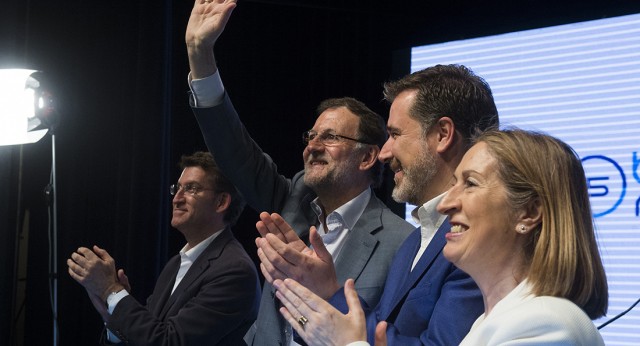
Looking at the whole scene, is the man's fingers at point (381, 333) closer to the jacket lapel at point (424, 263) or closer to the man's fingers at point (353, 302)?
the man's fingers at point (353, 302)

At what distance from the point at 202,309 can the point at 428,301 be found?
1468 millimetres

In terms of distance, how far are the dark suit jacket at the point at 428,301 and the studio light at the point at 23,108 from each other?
2260 mm

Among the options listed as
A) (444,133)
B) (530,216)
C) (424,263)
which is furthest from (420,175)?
(530,216)

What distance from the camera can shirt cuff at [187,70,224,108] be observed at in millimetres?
3000

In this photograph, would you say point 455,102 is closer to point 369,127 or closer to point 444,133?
point 444,133

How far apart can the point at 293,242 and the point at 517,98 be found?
2046mm

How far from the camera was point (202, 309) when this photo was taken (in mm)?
3473

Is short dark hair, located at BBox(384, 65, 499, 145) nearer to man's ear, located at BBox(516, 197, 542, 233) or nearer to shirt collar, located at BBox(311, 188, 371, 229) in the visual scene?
shirt collar, located at BBox(311, 188, 371, 229)

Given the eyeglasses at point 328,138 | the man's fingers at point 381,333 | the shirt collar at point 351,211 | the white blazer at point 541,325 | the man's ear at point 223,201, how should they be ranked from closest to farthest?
the white blazer at point 541,325
the man's fingers at point 381,333
the shirt collar at point 351,211
the eyeglasses at point 328,138
the man's ear at point 223,201

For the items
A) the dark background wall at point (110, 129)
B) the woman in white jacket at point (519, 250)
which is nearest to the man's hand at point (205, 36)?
the woman in white jacket at point (519, 250)

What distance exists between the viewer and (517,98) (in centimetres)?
407

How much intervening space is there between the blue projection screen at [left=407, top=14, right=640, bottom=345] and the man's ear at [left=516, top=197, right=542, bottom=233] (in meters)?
1.77

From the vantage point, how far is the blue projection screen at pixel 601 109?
360cm

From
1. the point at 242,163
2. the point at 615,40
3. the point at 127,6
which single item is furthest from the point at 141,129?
the point at 615,40
